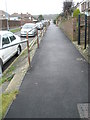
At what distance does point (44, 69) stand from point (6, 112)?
10.3 ft

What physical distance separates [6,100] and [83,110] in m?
1.70

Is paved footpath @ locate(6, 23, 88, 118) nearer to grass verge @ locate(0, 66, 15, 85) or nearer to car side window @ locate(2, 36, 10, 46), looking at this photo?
grass verge @ locate(0, 66, 15, 85)

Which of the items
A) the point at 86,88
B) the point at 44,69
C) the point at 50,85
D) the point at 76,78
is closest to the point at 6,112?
the point at 50,85

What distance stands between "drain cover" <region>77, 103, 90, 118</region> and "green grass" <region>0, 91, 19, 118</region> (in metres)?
1.48

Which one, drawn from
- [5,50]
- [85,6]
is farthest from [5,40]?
[85,6]

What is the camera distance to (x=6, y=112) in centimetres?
372

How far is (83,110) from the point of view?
368cm

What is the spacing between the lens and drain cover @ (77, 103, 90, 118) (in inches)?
138

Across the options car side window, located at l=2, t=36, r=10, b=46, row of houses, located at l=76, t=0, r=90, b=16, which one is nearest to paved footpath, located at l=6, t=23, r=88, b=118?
car side window, located at l=2, t=36, r=10, b=46

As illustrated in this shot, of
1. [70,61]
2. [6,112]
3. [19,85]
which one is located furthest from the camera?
[70,61]

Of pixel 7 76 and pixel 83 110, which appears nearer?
pixel 83 110

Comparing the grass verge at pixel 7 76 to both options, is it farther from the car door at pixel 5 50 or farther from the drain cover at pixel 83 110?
the drain cover at pixel 83 110

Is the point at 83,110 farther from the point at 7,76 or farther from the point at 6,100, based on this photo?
the point at 7,76

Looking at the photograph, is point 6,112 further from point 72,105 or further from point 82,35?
point 82,35
